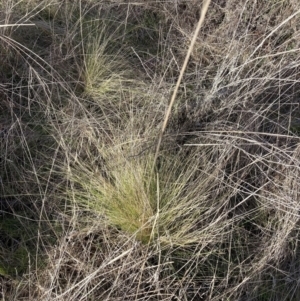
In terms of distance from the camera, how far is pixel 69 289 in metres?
1.20

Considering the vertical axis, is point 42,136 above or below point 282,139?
below

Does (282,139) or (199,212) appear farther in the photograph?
(282,139)

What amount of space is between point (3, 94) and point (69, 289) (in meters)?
0.78

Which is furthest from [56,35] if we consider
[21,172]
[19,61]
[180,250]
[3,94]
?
[180,250]

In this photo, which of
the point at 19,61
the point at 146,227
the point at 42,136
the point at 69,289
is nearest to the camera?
the point at 69,289

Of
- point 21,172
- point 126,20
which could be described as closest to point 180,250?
point 21,172

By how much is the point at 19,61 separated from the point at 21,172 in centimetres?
48

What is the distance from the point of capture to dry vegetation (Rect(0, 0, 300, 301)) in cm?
133

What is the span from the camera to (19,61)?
1827 millimetres

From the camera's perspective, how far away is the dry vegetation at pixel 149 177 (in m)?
1.33

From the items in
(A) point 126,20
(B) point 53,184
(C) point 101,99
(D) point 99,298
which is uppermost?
(A) point 126,20

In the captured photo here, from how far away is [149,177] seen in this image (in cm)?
140

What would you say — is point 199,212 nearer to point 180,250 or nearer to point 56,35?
point 180,250

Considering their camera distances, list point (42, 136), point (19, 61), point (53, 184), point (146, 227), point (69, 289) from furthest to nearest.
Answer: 1. point (19, 61)
2. point (42, 136)
3. point (53, 184)
4. point (146, 227)
5. point (69, 289)
